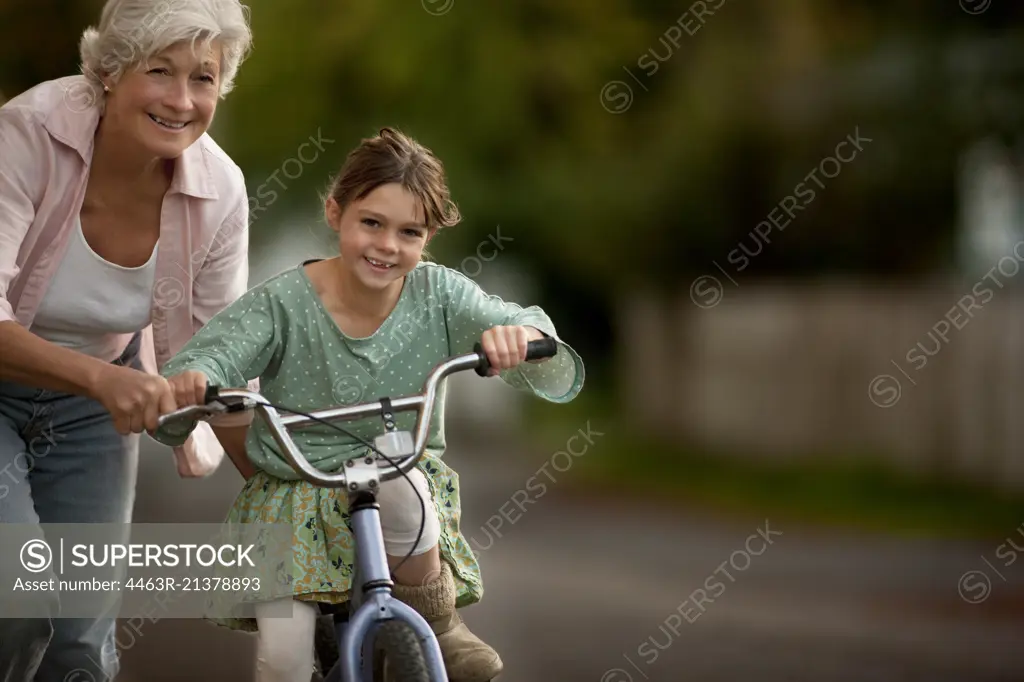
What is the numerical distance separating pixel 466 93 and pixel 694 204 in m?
5.07

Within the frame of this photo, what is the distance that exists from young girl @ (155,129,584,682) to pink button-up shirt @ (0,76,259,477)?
1.04 ft

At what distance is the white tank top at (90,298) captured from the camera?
3.73m

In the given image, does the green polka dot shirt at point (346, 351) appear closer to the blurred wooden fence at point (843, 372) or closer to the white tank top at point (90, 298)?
the white tank top at point (90, 298)

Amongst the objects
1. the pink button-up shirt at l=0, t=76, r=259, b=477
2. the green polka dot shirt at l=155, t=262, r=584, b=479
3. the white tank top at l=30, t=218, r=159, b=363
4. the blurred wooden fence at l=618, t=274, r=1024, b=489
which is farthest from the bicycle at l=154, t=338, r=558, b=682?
the blurred wooden fence at l=618, t=274, r=1024, b=489

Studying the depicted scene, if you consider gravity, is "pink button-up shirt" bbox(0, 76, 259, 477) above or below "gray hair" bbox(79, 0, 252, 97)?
below

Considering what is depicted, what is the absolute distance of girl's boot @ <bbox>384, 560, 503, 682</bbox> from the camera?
3279mm

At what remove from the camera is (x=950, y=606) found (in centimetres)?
812

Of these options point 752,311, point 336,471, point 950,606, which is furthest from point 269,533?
point 752,311

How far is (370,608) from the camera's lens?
298cm

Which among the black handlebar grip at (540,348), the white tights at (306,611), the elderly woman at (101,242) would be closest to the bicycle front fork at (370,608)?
the white tights at (306,611)

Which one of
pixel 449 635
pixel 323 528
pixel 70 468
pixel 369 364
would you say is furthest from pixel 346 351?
pixel 70 468

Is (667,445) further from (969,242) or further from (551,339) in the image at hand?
(551,339)

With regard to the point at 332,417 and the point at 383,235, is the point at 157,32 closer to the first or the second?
the point at 383,235

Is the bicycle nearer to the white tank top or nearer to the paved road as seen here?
the white tank top
